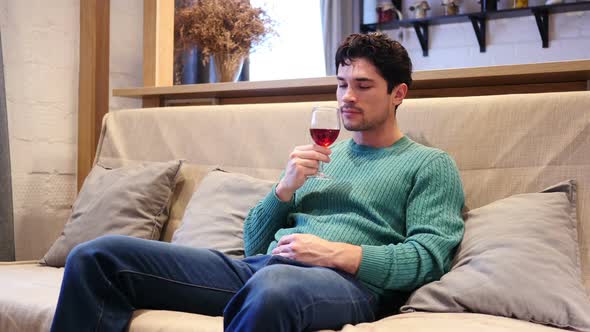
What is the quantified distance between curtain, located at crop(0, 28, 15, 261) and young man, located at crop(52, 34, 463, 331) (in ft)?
3.67

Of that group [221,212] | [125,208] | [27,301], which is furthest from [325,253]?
[125,208]

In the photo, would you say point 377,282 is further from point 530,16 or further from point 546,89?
point 530,16

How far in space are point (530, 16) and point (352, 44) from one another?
2.82 m

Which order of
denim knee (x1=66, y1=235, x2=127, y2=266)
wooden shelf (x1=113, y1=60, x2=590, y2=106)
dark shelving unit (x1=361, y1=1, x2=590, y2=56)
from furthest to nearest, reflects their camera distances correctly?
dark shelving unit (x1=361, y1=1, x2=590, y2=56) → wooden shelf (x1=113, y1=60, x2=590, y2=106) → denim knee (x1=66, y1=235, x2=127, y2=266)

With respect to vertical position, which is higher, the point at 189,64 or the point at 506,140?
the point at 189,64

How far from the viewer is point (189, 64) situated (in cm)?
313

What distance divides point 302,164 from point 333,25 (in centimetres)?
293

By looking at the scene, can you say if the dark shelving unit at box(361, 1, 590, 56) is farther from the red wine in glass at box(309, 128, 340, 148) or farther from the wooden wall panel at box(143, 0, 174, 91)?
the red wine in glass at box(309, 128, 340, 148)

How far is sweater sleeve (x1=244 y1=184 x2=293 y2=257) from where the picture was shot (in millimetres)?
1774

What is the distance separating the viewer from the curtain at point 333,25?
4.39 m

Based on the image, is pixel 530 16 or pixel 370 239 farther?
pixel 530 16

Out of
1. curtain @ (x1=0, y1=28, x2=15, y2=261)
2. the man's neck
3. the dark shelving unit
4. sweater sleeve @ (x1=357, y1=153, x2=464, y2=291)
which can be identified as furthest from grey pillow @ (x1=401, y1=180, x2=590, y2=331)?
the dark shelving unit

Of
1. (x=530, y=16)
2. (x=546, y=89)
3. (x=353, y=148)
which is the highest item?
(x=530, y=16)

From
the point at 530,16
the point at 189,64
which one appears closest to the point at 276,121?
the point at 189,64
